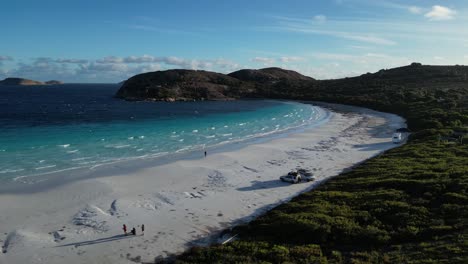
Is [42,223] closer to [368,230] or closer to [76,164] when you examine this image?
[76,164]

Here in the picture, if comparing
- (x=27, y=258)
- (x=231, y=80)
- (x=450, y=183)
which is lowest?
(x=27, y=258)

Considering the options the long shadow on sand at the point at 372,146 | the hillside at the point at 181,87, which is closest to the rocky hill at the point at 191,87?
the hillside at the point at 181,87

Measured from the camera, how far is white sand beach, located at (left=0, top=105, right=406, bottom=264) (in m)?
19.8

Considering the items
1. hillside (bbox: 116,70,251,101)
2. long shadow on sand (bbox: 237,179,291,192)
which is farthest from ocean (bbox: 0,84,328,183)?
hillside (bbox: 116,70,251,101)

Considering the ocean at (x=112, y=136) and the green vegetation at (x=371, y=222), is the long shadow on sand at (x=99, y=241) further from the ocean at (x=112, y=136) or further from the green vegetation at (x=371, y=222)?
the ocean at (x=112, y=136)

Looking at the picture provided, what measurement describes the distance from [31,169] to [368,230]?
97.3 ft

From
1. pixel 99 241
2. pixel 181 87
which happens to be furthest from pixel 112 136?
pixel 181 87

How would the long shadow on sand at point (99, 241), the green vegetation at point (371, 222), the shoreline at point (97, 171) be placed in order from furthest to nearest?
the shoreline at point (97, 171)
the long shadow on sand at point (99, 241)
the green vegetation at point (371, 222)

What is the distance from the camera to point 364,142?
51.6m

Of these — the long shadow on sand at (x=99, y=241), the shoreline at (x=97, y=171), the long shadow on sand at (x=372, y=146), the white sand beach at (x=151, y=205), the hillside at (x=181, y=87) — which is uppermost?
the hillside at (x=181, y=87)

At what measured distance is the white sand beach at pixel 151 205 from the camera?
19844 millimetres

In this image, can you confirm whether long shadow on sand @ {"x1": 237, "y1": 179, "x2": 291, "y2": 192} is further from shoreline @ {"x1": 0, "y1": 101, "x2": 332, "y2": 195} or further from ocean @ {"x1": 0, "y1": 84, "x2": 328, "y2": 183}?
ocean @ {"x1": 0, "y1": 84, "x2": 328, "y2": 183}

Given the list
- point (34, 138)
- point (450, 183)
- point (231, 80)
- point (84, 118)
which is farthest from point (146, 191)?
point (231, 80)

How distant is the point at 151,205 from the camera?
86.7 feet
